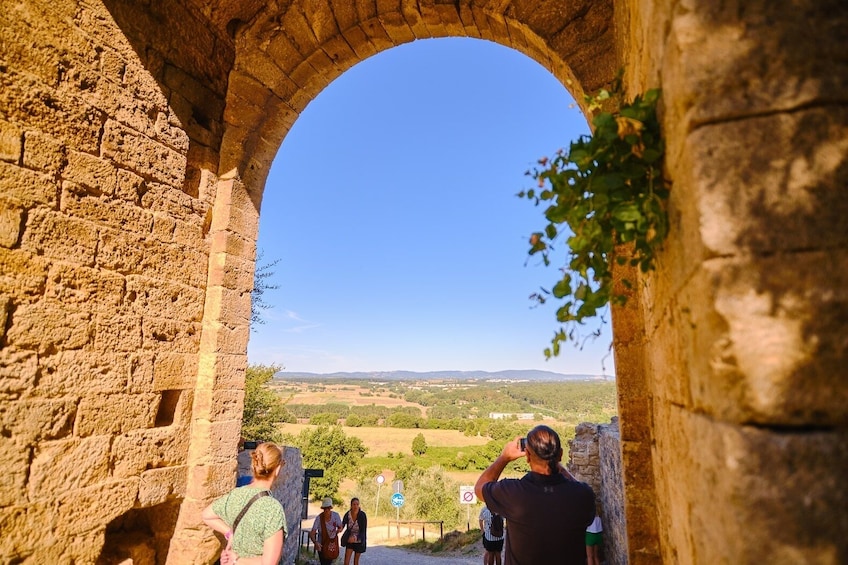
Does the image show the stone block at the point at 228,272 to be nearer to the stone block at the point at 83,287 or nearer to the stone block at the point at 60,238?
the stone block at the point at 83,287

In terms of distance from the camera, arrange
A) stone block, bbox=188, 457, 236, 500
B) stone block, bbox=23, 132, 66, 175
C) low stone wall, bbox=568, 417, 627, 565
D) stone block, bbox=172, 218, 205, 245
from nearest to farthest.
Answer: stone block, bbox=23, 132, 66, 175, stone block, bbox=188, 457, 236, 500, stone block, bbox=172, 218, 205, 245, low stone wall, bbox=568, 417, 627, 565

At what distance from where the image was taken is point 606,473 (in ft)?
21.6

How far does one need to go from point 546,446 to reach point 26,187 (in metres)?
2.83

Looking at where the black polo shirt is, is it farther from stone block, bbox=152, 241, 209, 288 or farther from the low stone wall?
the low stone wall

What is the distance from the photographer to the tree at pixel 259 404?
13.9m

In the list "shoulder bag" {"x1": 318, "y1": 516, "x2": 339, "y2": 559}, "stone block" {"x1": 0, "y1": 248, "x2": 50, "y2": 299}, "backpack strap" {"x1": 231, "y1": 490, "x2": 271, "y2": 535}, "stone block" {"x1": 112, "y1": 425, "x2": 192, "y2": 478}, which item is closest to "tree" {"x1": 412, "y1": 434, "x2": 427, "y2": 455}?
"shoulder bag" {"x1": 318, "y1": 516, "x2": 339, "y2": 559}

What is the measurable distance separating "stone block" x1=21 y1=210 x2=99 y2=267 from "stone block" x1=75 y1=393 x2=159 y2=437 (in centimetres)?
75

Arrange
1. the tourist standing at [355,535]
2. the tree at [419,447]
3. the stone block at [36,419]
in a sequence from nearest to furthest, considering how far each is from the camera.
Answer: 1. the stone block at [36,419]
2. the tourist standing at [355,535]
3. the tree at [419,447]

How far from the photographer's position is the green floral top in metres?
2.28

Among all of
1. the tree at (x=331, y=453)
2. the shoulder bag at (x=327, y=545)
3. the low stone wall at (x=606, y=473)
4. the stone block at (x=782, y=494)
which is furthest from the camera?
the tree at (x=331, y=453)

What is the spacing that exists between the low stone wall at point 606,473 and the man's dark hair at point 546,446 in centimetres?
286

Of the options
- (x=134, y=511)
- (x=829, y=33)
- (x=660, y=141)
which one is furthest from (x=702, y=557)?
(x=134, y=511)

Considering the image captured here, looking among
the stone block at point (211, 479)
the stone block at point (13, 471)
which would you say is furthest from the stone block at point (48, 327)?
the stone block at point (211, 479)

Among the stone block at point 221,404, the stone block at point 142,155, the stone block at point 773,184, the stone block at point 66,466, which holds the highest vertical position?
the stone block at point 142,155
